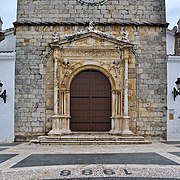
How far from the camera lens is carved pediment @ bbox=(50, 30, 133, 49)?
1136 centimetres

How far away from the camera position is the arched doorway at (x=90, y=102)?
11523 millimetres

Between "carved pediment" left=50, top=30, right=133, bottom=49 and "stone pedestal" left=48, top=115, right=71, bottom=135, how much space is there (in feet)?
8.26

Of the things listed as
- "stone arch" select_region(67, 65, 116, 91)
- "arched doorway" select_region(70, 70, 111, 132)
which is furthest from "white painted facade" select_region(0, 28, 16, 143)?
"arched doorway" select_region(70, 70, 111, 132)

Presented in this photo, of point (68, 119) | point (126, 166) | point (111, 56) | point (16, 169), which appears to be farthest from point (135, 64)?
point (16, 169)

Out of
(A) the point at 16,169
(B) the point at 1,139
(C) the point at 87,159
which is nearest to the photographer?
(A) the point at 16,169

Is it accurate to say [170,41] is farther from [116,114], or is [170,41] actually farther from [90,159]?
[90,159]

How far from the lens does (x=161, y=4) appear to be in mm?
11773

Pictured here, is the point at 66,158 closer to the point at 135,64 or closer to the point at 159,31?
the point at 135,64

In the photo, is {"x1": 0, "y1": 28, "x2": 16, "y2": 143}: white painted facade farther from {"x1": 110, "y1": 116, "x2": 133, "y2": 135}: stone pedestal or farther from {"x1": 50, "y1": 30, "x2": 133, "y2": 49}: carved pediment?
{"x1": 110, "y1": 116, "x2": 133, "y2": 135}: stone pedestal

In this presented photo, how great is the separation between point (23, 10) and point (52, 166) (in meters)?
7.36

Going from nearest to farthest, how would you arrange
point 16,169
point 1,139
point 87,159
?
1. point 16,169
2. point 87,159
3. point 1,139

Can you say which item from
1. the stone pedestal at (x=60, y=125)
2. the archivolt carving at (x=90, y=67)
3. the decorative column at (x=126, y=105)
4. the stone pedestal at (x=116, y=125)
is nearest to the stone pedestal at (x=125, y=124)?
the decorative column at (x=126, y=105)

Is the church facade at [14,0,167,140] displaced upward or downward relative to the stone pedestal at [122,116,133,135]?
upward

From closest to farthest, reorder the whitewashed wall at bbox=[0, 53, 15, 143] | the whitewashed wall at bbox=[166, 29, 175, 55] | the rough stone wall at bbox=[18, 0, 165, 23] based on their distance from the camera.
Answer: the whitewashed wall at bbox=[0, 53, 15, 143], the rough stone wall at bbox=[18, 0, 165, 23], the whitewashed wall at bbox=[166, 29, 175, 55]
